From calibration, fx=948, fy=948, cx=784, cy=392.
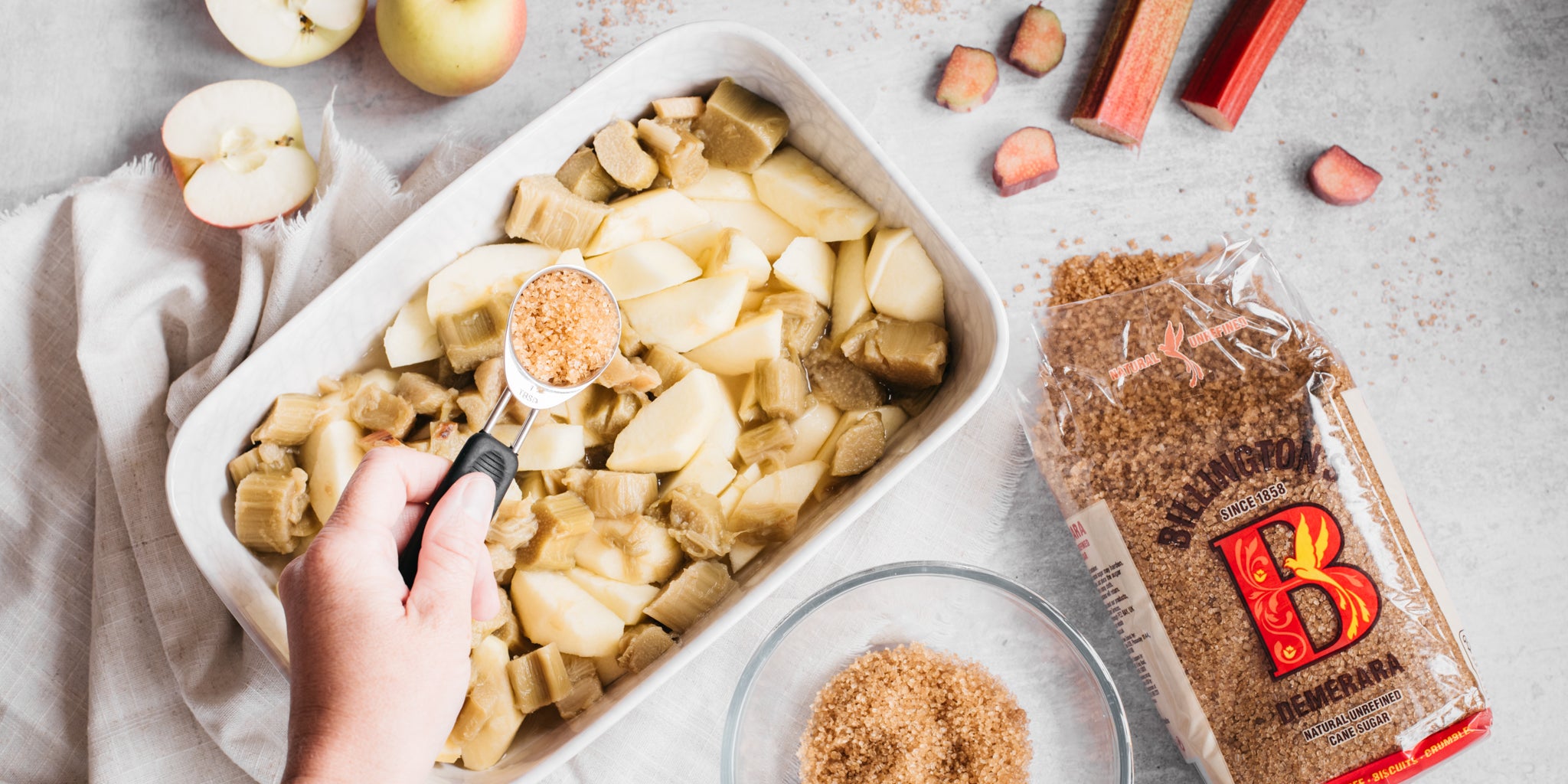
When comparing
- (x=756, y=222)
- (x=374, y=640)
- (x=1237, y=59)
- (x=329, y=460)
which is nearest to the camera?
(x=374, y=640)

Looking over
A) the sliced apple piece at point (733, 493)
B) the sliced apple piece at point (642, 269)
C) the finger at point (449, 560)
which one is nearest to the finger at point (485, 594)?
the finger at point (449, 560)

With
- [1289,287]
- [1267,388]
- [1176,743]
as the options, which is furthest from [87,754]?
[1289,287]

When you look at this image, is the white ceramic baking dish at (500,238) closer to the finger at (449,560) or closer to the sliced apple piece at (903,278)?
the sliced apple piece at (903,278)

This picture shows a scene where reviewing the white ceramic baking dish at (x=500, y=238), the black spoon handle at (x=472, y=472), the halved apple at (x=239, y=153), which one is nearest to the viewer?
the black spoon handle at (x=472, y=472)

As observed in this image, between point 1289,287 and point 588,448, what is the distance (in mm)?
1360

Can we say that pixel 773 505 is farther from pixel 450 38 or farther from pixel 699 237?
pixel 450 38

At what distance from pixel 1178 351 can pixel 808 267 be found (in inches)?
27.3

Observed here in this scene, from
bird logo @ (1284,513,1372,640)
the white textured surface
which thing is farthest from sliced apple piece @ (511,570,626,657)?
bird logo @ (1284,513,1372,640)

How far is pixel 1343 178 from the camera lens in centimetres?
188

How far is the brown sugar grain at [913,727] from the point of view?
1661 mm

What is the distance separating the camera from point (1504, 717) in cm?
185

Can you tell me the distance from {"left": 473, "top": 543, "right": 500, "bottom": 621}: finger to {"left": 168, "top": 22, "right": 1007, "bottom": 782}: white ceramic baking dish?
235mm

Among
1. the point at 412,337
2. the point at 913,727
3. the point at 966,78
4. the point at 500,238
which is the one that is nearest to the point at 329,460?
the point at 412,337

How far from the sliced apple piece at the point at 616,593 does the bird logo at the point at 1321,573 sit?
1.09m
